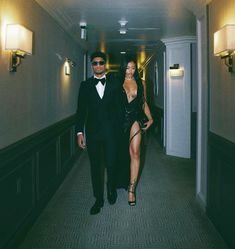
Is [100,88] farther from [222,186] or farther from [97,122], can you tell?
[222,186]

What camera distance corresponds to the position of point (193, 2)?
12.4 feet

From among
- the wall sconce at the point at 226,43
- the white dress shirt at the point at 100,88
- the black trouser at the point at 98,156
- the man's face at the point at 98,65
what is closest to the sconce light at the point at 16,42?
the man's face at the point at 98,65

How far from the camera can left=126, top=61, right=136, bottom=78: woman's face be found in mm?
4145

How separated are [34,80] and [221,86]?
1.99 metres

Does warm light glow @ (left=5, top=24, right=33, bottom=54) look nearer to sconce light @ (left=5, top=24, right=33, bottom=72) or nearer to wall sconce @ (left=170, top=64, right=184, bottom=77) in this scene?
sconce light @ (left=5, top=24, right=33, bottom=72)

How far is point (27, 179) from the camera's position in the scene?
3.23 metres

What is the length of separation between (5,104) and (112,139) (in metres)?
1.44

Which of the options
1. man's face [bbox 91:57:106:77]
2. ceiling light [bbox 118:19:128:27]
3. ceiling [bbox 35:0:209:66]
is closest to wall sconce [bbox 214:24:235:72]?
ceiling [bbox 35:0:209:66]

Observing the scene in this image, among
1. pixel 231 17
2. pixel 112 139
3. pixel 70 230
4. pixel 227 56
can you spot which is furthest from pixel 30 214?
pixel 231 17

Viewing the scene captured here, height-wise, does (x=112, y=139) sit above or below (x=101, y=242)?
above

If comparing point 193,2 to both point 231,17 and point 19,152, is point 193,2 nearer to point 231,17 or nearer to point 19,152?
point 231,17

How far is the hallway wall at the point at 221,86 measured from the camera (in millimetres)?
2770

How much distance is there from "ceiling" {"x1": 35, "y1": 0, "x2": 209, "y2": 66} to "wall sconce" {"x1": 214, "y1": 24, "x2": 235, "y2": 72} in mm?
965

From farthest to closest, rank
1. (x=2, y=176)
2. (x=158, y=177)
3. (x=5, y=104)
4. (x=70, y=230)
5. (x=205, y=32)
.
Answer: (x=158, y=177) < (x=205, y=32) < (x=70, y=230) < (x=5, y=104) < (x=2, y=176)
